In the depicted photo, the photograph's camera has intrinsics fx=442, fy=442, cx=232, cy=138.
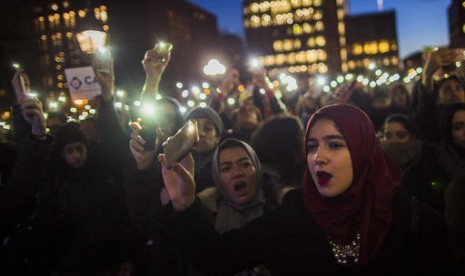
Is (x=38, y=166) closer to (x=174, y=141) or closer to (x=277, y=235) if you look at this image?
(x=174, y=141)

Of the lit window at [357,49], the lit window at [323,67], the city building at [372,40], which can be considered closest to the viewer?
the lit window at [323,67]

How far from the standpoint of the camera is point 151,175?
9.89 feet

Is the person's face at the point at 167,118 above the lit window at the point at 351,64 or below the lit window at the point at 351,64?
below

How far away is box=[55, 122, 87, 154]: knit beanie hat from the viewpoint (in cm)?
383

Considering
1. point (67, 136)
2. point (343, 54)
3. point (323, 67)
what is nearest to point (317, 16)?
point (323, 67)

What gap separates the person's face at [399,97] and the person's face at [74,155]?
4.90 metres

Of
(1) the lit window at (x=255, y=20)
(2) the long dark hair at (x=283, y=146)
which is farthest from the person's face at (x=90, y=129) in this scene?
(1) the lit window at (x=255, y=20)

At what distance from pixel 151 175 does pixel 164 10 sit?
58.0 m

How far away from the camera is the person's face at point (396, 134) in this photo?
442cm

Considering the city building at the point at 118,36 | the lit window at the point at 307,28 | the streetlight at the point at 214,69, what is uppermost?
the lit window at the point at 307,28

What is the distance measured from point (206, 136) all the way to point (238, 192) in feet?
4.23

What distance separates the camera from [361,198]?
6.91 feet

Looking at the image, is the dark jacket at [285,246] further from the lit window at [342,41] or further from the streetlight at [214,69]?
the lit window at [342,41]

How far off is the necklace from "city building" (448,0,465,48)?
2163 mm
